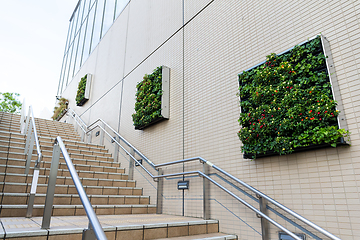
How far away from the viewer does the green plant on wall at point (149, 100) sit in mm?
4379

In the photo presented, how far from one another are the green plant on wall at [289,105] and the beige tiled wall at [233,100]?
16 centimetres

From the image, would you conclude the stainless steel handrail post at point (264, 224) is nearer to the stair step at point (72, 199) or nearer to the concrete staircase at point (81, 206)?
the concrete staircase at point (81, 206)

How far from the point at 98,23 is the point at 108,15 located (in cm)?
124

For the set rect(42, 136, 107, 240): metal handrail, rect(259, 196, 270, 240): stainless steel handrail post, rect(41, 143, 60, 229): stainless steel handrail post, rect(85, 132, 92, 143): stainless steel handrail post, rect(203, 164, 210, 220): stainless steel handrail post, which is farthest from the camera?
rect(85, 132, 92, 143): stainless steel handrail post

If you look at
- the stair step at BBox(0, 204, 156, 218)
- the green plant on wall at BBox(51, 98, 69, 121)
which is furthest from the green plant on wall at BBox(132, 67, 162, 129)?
the green plant on wall at BBox(51, 98, 69, 121)

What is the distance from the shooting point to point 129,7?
23.3ft

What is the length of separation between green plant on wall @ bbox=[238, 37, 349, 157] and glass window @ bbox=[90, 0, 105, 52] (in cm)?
852

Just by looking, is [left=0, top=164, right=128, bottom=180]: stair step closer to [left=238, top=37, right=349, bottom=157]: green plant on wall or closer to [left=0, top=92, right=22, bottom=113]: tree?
[left=238, top=37, right=349, bottom=157]: green plant on wall

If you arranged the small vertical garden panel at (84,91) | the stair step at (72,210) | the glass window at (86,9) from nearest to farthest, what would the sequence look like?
the stair step at (72,210) < the small vertical garden panel at (84,91) < the glass window at (86,9)

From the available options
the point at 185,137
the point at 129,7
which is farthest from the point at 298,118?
the point at 129,7

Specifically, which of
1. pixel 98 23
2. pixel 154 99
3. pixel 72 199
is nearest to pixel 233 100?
pixel 154 99

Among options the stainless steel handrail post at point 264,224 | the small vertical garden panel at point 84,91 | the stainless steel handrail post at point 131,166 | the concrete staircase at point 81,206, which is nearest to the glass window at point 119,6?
the small vertical garden panel at point 84,91

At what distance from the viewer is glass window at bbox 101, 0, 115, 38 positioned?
866cm

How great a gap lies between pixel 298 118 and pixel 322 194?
2.23 feet
